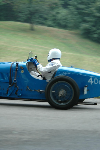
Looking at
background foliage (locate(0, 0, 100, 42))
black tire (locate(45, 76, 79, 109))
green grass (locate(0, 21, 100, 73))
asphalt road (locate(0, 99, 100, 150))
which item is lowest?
asphalt road (locate(0, 99, 100, 150))

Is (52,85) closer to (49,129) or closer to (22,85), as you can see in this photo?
(22,85)

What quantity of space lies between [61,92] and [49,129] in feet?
6.64

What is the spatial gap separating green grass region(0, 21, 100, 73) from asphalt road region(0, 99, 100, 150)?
433 inches

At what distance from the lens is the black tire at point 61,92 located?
22.2ft

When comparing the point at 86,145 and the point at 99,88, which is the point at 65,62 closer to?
the point at 99,88

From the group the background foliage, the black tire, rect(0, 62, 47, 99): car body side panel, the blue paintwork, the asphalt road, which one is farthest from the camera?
the background foliage

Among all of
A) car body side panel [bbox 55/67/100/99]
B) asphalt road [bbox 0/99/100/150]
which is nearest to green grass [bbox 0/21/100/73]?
car body side panel [bbox 55/67/100/99]

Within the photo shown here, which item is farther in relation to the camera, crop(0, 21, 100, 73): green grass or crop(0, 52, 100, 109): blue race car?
crop(0, 21, 100, 73): green grass

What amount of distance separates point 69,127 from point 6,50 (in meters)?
15.9

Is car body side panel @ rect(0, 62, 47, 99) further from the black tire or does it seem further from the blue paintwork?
the black tire

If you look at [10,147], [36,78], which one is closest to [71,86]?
[36,78]

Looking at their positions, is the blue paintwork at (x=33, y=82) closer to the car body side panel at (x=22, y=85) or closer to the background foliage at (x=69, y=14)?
the car body side panel at (x=22, y=85)

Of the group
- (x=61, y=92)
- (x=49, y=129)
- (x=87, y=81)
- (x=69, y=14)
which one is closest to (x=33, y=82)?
(x=61, y=92)

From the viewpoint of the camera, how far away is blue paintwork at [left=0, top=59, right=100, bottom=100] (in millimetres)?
6867
